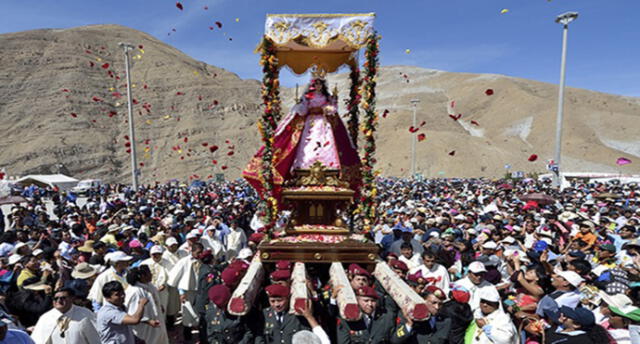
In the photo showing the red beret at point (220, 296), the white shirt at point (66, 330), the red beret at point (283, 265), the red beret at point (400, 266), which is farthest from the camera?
the red beret at point (400, 266)

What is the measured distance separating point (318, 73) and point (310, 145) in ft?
6.11

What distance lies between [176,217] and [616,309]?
36.7 feet

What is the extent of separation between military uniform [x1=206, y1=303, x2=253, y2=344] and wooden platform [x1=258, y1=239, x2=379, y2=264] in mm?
1975

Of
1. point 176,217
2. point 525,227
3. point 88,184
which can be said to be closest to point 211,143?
point 88,184

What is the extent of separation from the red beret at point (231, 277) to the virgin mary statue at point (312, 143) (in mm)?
2494

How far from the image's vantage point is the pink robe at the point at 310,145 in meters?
7.89

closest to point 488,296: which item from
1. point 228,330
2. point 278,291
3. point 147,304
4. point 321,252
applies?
point 278,291

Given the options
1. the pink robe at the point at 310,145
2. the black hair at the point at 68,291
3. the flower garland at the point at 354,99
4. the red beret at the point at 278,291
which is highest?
A: the flower garland at the point at 354,99

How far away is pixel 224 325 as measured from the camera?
476 cm

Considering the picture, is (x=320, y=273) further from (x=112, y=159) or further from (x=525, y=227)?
(x=112, y=159)

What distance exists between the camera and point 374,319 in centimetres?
470

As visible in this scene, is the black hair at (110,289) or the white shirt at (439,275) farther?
the white shirt at (439,275)

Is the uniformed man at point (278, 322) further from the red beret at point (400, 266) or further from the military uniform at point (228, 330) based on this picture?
the red beret at point (400, 266)

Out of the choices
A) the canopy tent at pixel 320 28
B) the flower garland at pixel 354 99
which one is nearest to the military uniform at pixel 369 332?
the canopy tent at pixel 320 28
